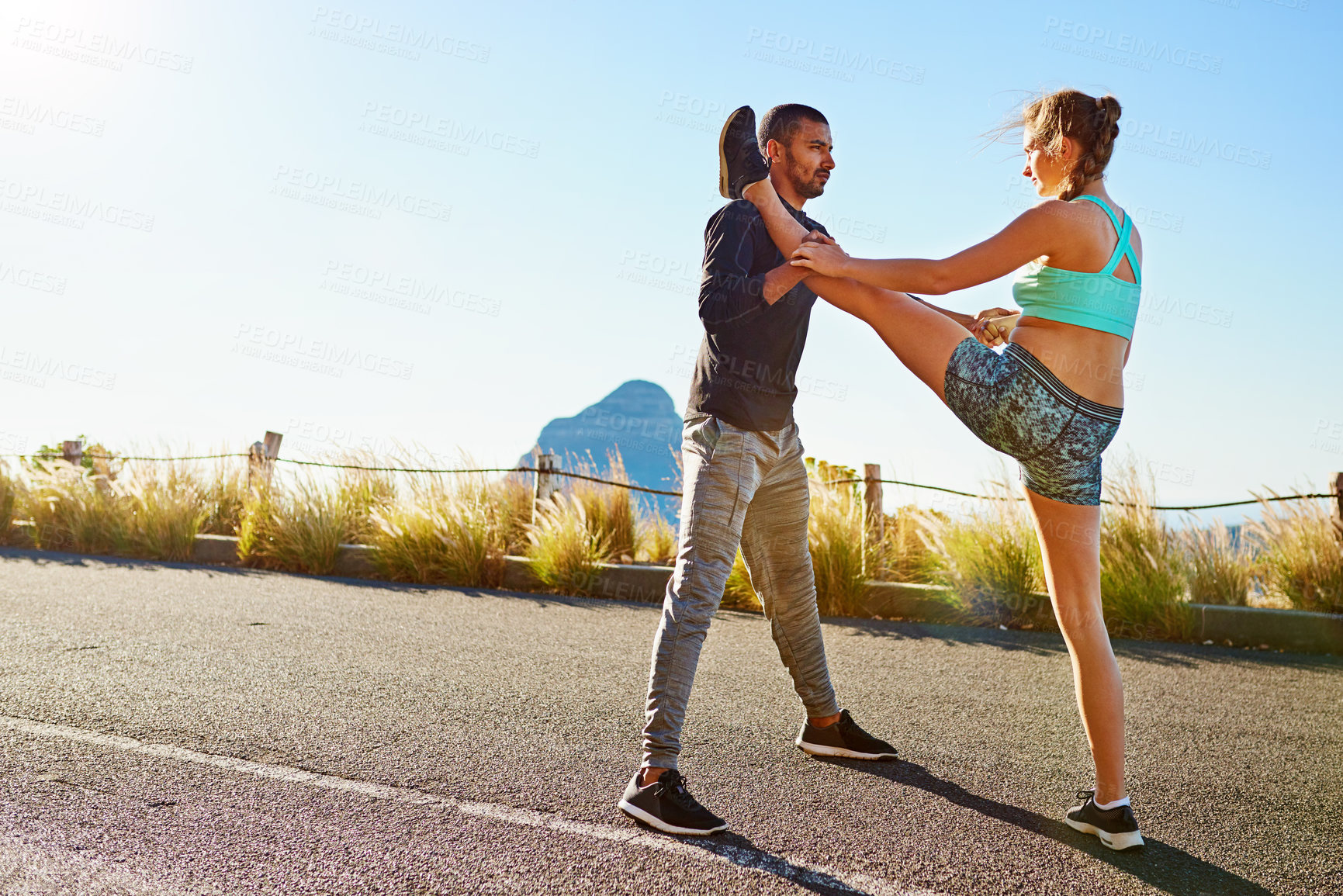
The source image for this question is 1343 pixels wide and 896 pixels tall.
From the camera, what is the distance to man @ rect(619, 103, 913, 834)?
2936mm

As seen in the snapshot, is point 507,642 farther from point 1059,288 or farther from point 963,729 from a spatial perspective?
point 1059,288

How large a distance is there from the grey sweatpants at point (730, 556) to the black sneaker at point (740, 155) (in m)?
0.78

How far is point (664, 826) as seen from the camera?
9.24ft

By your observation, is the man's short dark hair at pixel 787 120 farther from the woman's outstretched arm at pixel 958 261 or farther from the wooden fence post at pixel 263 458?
the wooden fence post at pixel 263 458

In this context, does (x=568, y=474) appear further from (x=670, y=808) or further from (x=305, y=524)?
(x=670, y=808)

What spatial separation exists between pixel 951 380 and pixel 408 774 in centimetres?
229

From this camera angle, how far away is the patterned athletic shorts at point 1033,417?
266 cm

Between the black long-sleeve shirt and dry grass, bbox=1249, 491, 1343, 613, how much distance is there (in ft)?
20.6

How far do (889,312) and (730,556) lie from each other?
3.08ft

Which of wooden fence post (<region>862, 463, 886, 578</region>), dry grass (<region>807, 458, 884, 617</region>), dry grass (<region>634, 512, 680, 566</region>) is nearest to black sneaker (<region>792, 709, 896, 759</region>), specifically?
dry grass (<region>807, 458, 884, 617</region>)

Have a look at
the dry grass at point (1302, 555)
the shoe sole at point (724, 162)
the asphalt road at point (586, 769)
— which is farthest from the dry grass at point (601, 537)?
the shoe sole at point (724, 162)

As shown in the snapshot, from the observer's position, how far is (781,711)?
441 cm

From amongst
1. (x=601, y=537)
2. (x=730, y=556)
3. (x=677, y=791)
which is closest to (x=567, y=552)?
(x=601, y=537)

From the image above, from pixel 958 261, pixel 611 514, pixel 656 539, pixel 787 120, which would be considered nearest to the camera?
pixel 958 261
